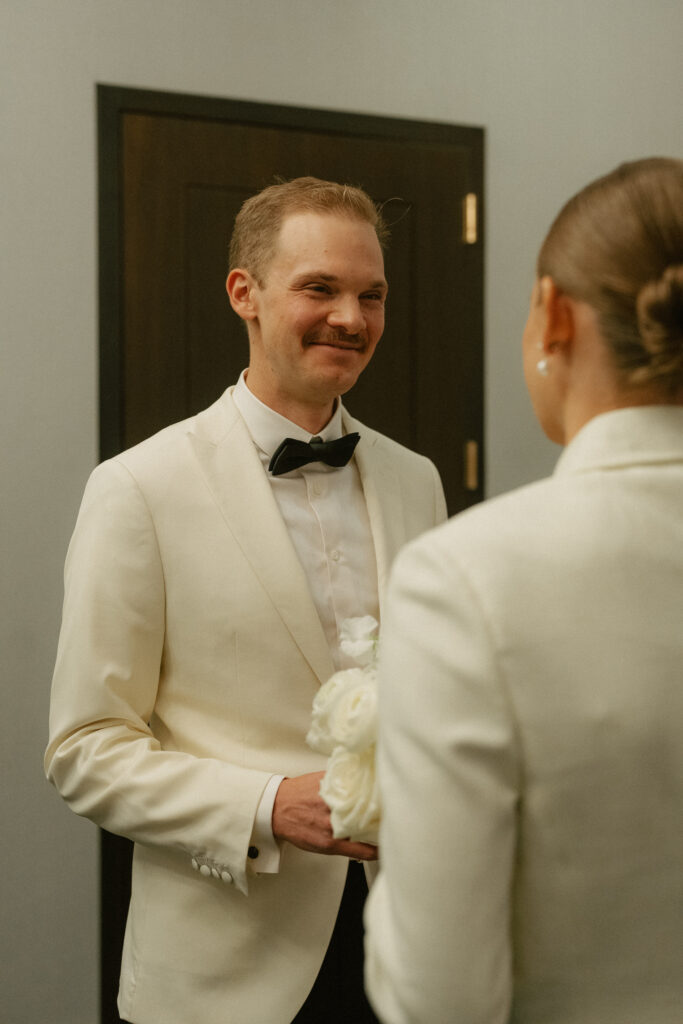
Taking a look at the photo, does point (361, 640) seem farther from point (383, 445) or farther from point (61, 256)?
point (61, 256)

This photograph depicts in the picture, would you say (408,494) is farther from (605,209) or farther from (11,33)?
(11,33)

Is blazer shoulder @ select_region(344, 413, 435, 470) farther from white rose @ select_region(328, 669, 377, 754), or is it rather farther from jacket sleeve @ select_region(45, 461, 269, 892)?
white rose @ select_region(328, 669, 377, 754)

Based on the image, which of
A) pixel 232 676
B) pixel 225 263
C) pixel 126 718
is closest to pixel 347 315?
pixel 232 676

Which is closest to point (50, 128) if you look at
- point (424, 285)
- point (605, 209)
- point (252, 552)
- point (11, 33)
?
point (11, 33)

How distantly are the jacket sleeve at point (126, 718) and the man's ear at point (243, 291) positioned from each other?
0.38 metres

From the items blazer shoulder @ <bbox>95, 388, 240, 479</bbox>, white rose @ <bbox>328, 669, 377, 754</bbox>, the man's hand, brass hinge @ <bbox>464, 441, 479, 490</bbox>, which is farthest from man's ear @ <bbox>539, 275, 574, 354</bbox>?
brass hinge @ <bbox>464, 441, 479, 490</bbox>

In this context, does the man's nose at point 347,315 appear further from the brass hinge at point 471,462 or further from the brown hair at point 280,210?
the brass hinge at point 471,462

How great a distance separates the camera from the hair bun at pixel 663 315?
0.78 metres

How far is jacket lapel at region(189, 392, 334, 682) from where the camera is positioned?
4.91 feet

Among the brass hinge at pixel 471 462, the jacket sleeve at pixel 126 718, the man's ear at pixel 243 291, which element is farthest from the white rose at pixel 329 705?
the brass hinge at pixel 471 462

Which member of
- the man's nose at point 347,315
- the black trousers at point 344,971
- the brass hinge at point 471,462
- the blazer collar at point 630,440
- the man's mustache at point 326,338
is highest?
the man's nose at point 347,315

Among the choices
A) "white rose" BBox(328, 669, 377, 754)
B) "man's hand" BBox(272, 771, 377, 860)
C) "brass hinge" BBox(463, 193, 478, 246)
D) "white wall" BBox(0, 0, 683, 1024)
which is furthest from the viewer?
"brass hinge" BBox(463, 193, 478, 246)

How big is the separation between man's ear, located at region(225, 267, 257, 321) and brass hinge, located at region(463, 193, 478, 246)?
1336 millimetres

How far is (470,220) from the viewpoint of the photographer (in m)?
2.87
